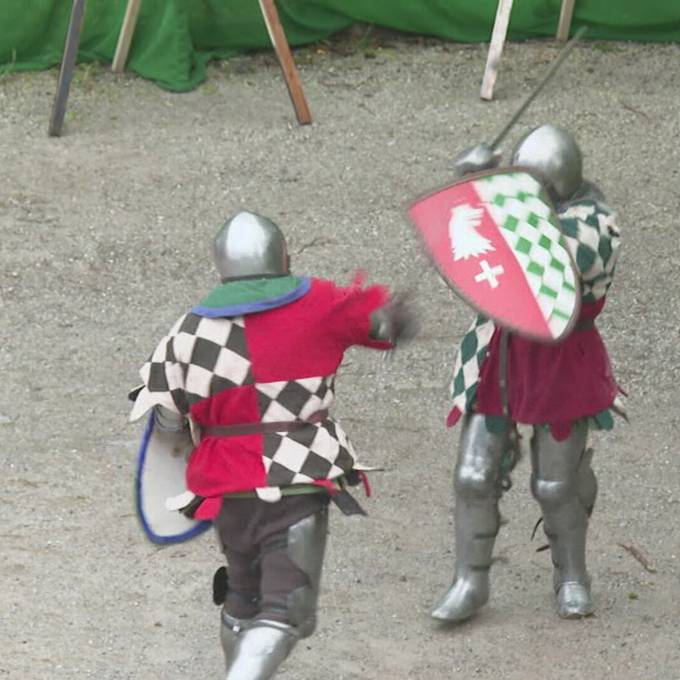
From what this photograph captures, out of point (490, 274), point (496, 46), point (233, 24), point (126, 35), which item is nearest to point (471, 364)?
point (490, 274)

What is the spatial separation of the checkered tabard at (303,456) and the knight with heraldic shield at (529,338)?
48cm

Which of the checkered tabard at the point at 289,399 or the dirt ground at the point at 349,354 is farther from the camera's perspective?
the dirt ground at the point at 349,354

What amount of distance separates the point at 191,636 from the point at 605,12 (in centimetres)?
553

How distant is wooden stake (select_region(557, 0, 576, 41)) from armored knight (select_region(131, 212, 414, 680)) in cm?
540

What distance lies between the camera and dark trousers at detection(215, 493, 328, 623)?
4.13 meters

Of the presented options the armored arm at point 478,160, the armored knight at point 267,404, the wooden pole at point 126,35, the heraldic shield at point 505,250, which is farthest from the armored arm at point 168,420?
the wooden pole at point 126,35

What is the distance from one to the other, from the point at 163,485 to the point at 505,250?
1010mm

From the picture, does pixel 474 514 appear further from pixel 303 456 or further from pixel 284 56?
pixel 284 56

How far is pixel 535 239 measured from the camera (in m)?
4.30

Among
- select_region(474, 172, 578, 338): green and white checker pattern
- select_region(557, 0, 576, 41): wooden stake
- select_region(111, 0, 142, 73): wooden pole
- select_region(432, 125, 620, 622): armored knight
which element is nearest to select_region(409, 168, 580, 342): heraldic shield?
select_region(474, 172, 578, 338): green and white checker pattern

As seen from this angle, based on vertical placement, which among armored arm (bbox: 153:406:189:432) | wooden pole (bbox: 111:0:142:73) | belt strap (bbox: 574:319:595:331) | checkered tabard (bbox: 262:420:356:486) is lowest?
wooden pole (bbox: 111:0:142:73)

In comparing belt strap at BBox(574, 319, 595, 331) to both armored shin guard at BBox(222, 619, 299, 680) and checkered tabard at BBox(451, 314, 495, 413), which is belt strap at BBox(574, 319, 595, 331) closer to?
checkered tabard at BBox(451, 314, 495, 413)

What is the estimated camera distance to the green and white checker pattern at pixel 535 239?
4.21m

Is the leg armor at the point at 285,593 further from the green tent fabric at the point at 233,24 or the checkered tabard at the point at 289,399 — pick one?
the green tent fabric at the point at 233,24
